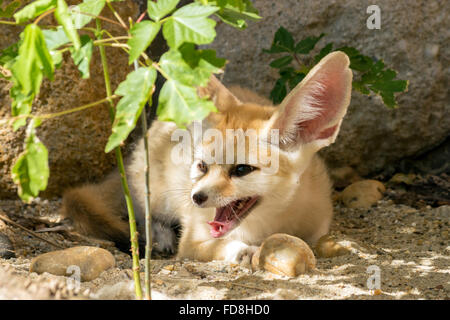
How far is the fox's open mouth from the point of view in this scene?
245 centimetres

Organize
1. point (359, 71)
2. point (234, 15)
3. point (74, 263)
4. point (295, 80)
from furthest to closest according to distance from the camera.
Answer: point (295, 80) → point (359, 71) → point (74, 263) → point (234, 15)

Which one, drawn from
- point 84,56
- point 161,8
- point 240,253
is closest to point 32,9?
point 84,56

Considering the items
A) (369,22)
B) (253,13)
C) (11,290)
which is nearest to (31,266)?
(11,290)

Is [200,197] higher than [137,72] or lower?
lower

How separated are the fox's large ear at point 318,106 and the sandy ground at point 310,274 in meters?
0.60

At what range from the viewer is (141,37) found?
140 centimetres

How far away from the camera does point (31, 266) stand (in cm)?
218

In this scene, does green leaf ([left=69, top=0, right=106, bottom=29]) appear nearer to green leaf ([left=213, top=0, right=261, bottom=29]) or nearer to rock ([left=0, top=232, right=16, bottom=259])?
green leaf ([left=213, top=0, right=261, bottom=29])

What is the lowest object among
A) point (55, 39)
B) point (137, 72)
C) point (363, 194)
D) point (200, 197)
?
point (363, 194)

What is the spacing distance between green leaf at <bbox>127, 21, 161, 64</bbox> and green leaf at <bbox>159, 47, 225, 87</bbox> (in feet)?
0.28

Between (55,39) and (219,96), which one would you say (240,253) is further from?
(55,39)

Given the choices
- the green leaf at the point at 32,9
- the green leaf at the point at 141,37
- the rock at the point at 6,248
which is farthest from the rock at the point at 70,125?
the green leaf at the point at 141,37

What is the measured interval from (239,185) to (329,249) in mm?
592
